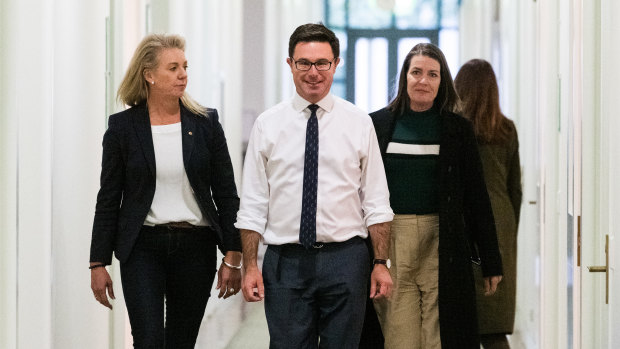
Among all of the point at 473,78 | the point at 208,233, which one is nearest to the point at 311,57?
the point at 208,233

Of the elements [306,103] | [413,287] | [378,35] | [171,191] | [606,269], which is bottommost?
[413,287]

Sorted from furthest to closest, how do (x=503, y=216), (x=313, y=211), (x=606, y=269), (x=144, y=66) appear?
(x=503, y=216), (x=144, y=66), (x=606, y=269), (x=313, y=211)

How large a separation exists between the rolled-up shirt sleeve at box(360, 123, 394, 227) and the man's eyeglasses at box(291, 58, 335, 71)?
0.82 ft

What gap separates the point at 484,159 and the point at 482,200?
1656 millimetres

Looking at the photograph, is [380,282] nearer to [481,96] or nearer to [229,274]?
[229,274]

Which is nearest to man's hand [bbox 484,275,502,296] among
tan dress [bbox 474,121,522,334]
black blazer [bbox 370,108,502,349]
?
black blazer [bbox 370,108,502,349]

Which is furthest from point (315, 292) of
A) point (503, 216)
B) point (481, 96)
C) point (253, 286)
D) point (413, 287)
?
point (503, 216)

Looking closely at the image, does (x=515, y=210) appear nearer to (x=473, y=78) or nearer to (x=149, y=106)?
(x=473, y=78)

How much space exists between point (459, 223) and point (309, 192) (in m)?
0.75

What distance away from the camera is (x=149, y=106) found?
336cm

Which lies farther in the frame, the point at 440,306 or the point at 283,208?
the point at 440,306

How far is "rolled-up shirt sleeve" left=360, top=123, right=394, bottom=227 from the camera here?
3090 millimetres

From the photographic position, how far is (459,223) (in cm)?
354

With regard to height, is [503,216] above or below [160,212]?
below
